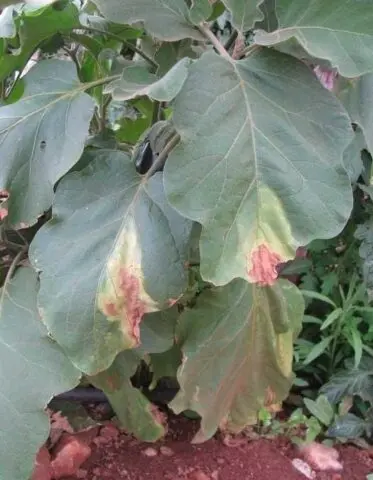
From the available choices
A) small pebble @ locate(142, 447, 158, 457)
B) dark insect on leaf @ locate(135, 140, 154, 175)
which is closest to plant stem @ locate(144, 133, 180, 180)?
dark insect on leaf @ locate(135, 140, 154, 175)

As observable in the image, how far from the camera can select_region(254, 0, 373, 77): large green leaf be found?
0.76m

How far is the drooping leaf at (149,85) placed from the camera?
0.71 metres

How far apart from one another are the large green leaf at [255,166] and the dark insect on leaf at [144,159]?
29 cm

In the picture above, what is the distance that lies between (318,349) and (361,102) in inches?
33.4

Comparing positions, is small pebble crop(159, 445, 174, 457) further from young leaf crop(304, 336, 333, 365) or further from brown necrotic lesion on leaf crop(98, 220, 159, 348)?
brown necrotic lesion on leaf crop(98, 220, 159, 348)

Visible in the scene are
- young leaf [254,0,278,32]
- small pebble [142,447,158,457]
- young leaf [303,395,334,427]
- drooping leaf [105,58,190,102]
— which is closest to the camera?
drooping leaf [105,58,190,102]

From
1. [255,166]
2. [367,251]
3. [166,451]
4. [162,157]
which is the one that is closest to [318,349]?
[367,251]

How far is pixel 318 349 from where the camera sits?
160 cm

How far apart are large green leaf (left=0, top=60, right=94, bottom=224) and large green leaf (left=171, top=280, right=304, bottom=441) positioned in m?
0.30

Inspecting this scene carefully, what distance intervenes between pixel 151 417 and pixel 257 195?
1.85 feet

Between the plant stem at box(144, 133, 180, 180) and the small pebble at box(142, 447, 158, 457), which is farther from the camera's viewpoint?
the small pebble at box(142, 447, 158, 457)

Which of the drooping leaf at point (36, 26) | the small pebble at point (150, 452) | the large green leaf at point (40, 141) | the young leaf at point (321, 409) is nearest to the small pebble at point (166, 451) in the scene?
the small pebble at point (150, 452)

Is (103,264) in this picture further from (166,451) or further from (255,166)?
(166,451)

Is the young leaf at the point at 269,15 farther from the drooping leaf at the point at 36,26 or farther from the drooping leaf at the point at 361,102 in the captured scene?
the drooping leaf at the point at 36,26
